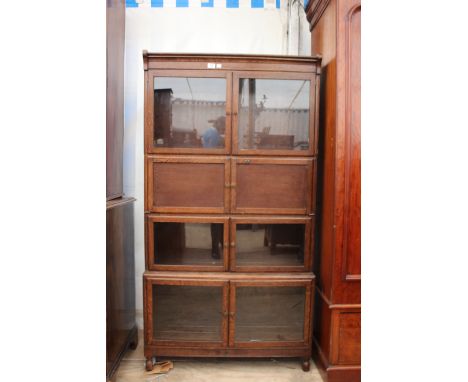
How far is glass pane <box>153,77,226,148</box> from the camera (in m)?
1.84

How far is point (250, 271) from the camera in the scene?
189 cm

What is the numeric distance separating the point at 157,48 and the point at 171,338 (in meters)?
1.91

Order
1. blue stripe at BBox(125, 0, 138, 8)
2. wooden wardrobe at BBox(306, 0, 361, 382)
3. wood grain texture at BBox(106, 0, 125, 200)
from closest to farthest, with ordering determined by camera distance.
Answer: wooden wardrobe at BBox(306, 0, 361, 382) < wood grain texture at BBox(106, 0, 125, 200) < blue stripe at BBox(125, 0, 138, 8)

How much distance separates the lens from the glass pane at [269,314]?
6.21ft

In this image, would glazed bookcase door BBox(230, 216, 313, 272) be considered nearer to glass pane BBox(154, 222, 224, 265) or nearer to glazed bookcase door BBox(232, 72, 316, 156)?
glass pane BBox(154, 222, 224, 265)

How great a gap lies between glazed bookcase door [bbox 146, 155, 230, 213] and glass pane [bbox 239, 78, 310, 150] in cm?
23

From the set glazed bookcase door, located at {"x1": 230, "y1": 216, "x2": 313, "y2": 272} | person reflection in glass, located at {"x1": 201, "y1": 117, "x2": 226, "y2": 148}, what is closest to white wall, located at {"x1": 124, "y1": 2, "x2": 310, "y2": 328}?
person reflection in glass, located at {"x1": 201, "y1": 117, "x2": 226, "y2": 148}

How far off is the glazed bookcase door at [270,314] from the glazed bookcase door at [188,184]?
1.65 ft

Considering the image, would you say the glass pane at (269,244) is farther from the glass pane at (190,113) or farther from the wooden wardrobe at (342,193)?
the glass pane at (190,113)

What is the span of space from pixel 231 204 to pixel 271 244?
1.12 ft

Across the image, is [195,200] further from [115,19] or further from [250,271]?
[115,19]

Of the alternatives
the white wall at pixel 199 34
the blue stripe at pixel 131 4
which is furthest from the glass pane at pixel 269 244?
the blue stripe at pixel 131 4

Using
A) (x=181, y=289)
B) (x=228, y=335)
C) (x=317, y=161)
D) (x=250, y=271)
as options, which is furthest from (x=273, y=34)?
(x=228, y=335)
